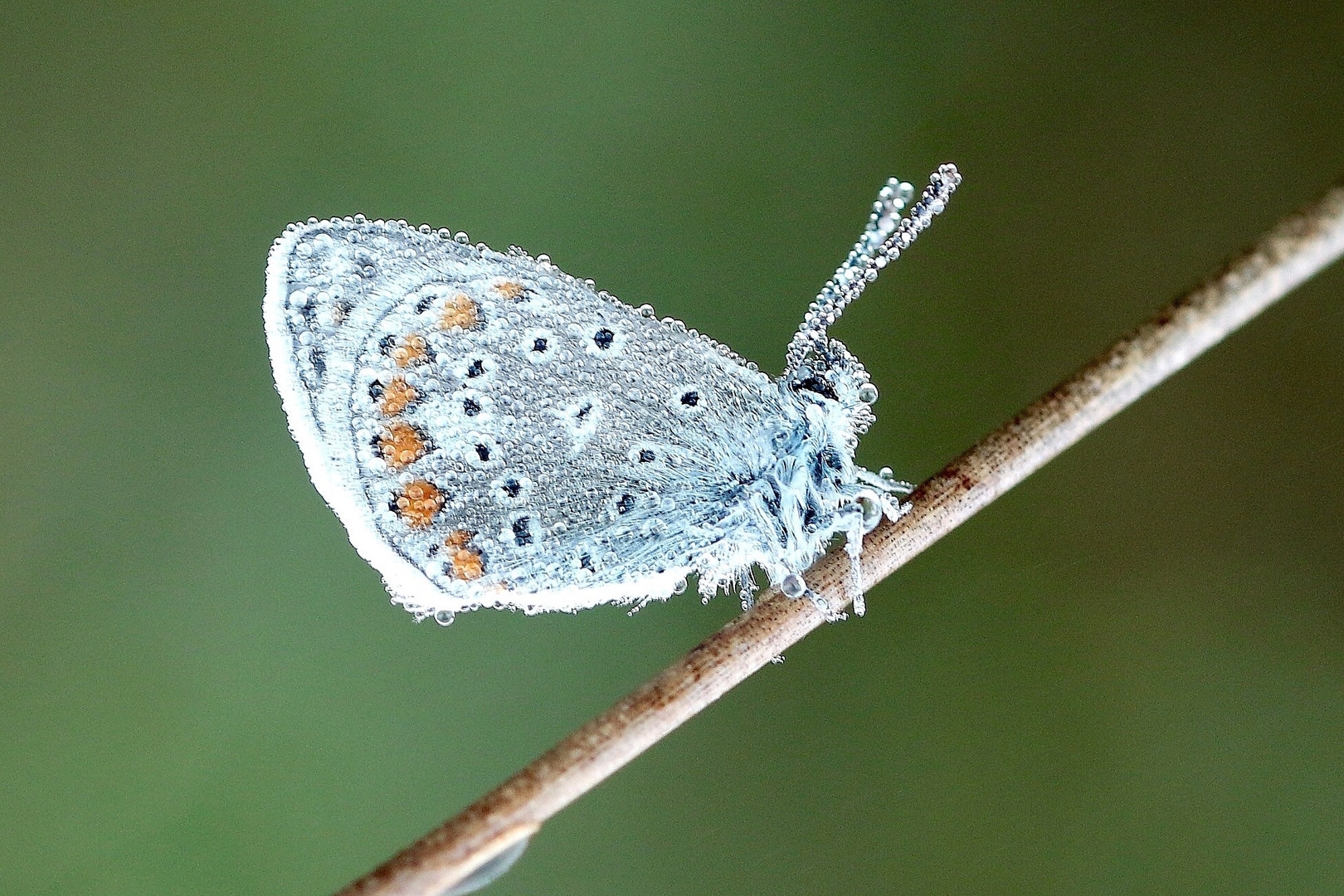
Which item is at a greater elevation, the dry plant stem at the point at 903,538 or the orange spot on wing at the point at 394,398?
the orange spot on wing at the point at 394,398

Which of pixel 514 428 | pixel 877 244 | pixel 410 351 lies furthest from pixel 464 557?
pixel 877 244

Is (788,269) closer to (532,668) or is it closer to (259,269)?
(532,668)

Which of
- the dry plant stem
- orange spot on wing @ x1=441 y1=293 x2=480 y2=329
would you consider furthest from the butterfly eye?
orange spot on wing @ x1=441 y1=293 x2=480 y2=329

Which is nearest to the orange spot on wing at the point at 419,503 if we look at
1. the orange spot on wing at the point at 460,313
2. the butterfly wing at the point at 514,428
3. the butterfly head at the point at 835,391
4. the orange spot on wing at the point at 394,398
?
the butterfly wing at the point at 514,428

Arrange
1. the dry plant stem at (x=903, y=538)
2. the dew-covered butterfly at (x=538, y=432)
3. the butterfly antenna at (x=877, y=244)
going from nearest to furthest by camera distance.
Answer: the dry plant stem at (x=903, y=538) → the butterfly antenna at (x=877, y=244) → the dew-covered butterfly at (x=538, y=432)

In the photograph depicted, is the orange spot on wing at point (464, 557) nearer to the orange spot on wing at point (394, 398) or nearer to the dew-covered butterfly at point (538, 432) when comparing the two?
the dew-covered butterfly at point (538, 432)

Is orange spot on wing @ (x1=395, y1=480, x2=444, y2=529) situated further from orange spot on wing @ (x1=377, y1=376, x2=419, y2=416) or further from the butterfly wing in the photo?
orange spot on wing @ (x1=377, y1=376, x2=419, y2=416)

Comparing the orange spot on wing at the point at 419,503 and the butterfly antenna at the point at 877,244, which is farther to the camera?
the orange spot on wing at the point at 419,503

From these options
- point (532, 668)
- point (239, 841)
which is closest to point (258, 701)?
point (239, 841)
